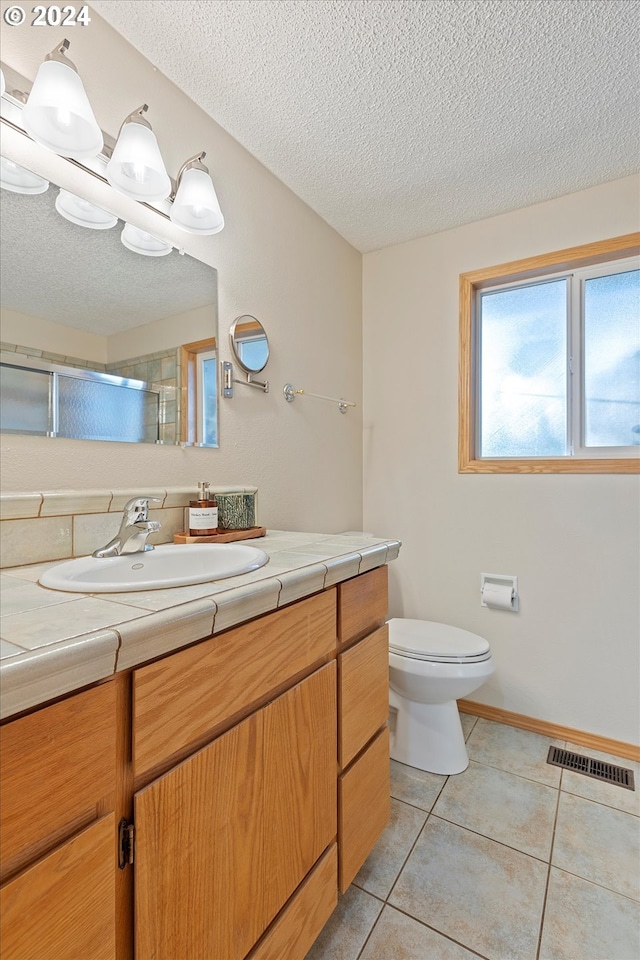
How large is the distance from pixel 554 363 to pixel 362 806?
6.12 ft

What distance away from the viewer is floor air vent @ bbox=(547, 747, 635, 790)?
1.65 meters

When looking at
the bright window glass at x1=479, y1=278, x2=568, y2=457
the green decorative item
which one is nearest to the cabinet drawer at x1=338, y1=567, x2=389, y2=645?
the green decorative item

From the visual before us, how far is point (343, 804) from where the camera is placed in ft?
3.40

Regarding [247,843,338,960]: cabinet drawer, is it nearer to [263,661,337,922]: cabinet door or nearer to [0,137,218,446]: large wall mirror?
[263,661,337,922]: cabinet door

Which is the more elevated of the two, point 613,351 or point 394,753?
point 613,351

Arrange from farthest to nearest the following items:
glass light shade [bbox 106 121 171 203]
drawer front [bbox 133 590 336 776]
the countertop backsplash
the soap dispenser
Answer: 1. the soap dispenser
2. glass light shade [bbox 106 121 171 203]
3. the countertop backsplash
4. drawer front [bbox 133 590 336 776]

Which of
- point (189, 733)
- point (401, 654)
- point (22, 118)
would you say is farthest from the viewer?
point (401, 654)

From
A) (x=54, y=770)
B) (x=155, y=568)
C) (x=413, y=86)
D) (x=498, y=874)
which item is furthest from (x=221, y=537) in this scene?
(x=413, y=86)

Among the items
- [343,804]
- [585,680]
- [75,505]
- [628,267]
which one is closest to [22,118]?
[75,505]

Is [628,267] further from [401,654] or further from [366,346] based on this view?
[401,654]

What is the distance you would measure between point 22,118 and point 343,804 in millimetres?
1676

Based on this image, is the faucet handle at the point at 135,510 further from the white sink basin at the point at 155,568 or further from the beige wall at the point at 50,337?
the beige wall at the point at 50,337

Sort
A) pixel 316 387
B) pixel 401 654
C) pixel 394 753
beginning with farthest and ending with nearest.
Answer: pixel 316 387 → pixel 394 753 → pixel 401 654

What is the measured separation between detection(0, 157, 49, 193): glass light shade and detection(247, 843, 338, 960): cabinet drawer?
1.57m
